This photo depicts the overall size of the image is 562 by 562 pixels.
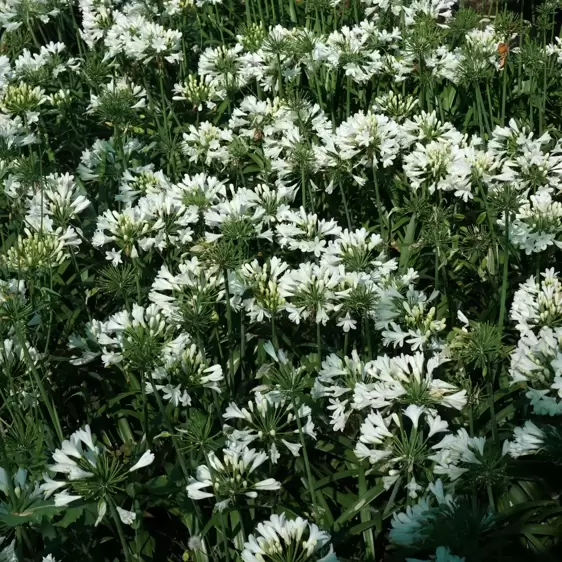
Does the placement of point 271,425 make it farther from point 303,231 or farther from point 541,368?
point 303,231

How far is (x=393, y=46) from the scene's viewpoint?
4.77 meters

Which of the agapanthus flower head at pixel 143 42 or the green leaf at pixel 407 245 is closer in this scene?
the green leaf at pixel 407 245

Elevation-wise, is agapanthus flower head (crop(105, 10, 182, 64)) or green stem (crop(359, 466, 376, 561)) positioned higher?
agapanthus flower head (crop(105, 10, 182, 64))

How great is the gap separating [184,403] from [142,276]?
0.97 metres

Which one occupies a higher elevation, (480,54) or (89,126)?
(480,54)

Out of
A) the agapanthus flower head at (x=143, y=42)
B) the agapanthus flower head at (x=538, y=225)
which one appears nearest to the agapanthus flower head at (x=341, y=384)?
the agapanthus flower head at (x=538, y=225)

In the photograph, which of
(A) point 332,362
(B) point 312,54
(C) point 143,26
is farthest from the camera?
(C) point 143,26

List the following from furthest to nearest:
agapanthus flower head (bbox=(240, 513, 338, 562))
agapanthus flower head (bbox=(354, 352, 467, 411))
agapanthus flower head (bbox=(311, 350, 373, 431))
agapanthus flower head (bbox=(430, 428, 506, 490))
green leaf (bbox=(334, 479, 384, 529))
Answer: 1. agapanthus flower head (bbox=(311, 350, 373, 431))
2. green leaf (bbox=(334, 479, 384, 529))
3. agapanthus flower head (bbox=(354, 352, 467, 411))
4. agapanthus flower head (bbox=(430, 428, 506, 490))
5. agapanthus flower head (bbox=(240, 513, 338, 562))

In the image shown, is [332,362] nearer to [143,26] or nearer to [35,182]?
[35,182]

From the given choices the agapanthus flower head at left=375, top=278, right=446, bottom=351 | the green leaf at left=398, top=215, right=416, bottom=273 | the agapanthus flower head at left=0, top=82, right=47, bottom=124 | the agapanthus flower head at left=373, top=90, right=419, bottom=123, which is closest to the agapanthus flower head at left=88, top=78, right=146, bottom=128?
the agapanthus flower head at left=0, top=82, right=47, bottom=124

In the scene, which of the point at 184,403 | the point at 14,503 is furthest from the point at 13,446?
the point at 184,403

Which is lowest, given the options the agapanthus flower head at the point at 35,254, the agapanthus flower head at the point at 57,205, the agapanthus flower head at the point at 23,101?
the agapanthus flower head at the point at 57,205

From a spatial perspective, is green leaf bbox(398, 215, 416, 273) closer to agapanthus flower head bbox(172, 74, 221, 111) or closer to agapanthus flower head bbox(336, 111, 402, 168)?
agapanthus flower head bbox(336, 111, 402, 168)

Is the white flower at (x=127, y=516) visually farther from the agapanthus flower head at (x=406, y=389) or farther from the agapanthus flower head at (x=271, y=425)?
the agapanthus flower head at (x=406, y=389)
